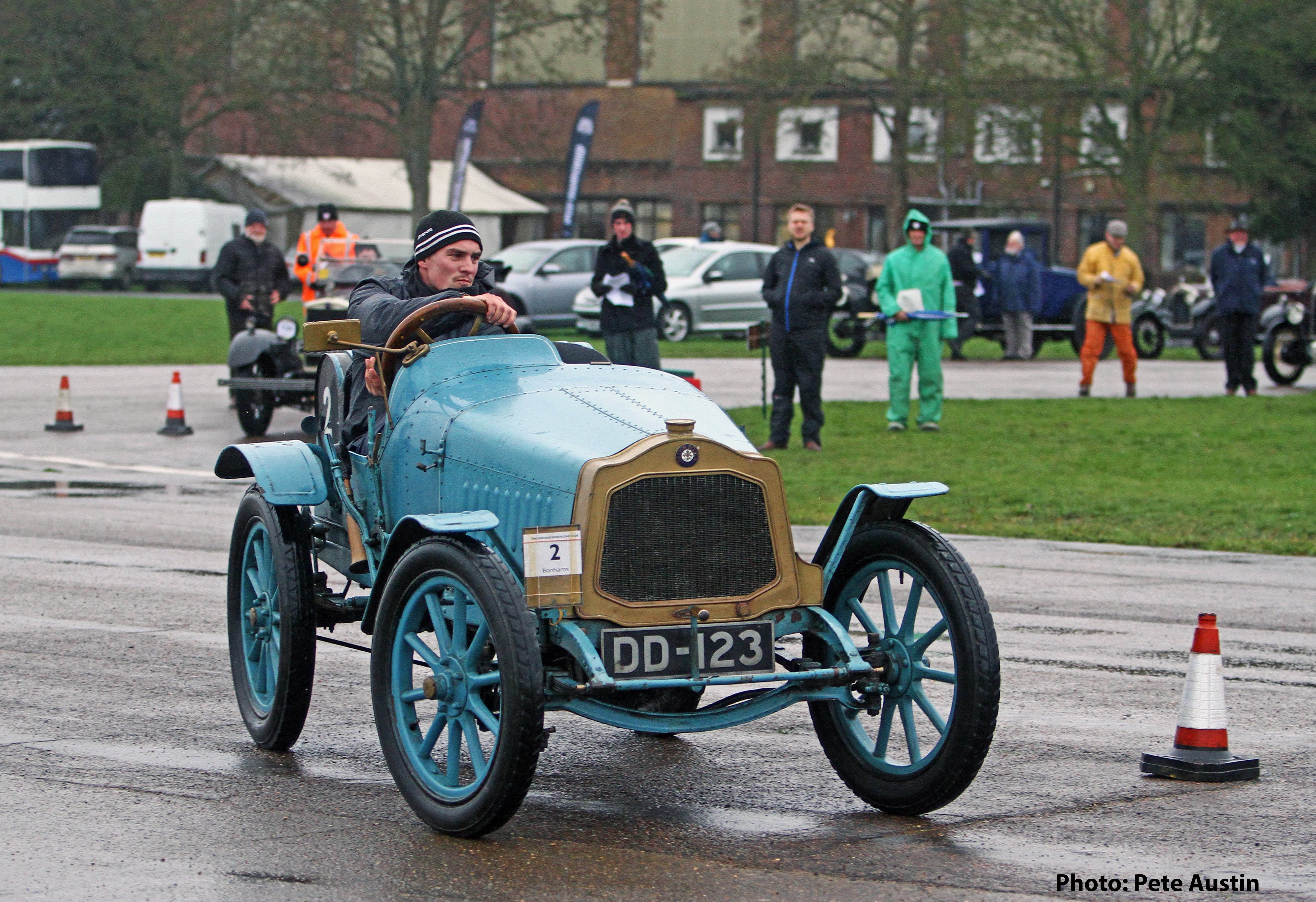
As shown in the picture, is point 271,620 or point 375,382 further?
point 271,620

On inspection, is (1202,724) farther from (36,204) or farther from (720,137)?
(720,137)

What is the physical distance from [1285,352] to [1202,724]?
19.8 metres

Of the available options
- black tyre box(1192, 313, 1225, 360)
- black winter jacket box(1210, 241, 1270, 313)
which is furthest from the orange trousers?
black tyre box(1192, 313, 1225, 360)

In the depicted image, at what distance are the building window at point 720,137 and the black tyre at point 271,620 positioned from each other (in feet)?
206

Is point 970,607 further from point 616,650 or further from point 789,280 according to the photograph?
point 789,280

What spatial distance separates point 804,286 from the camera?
16078 millimetres

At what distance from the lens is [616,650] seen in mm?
5207

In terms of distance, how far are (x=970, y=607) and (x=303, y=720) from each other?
2.38m

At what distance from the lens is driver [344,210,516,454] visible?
20.9 feet

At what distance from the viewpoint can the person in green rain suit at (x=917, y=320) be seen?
17516 mm

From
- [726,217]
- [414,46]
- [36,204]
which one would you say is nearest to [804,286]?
[414,46]

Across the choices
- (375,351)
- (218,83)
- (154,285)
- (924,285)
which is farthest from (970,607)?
(154,285)

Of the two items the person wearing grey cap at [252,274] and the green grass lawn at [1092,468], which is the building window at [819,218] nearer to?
the green grass lawn at [1092,468]

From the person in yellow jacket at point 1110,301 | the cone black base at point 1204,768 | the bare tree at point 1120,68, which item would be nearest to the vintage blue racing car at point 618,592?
the cone black base at point 1204,768
